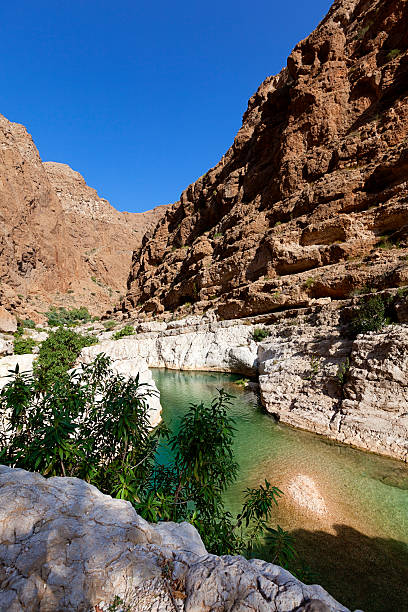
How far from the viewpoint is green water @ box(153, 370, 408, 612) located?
4.18 metres

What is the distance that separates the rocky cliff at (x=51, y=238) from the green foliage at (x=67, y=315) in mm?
2466

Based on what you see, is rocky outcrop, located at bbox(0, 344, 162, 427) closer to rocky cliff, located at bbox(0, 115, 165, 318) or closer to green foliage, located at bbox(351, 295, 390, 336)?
green foliage, located at bbox(351, 295, 390, 336)

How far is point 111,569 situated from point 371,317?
42.7ft

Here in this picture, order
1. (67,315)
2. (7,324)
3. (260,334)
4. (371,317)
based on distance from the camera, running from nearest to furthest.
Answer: (371,317), (260,334), (7,324), (67,315)

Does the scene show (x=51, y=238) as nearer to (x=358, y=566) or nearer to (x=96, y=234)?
(x=96, y=234)

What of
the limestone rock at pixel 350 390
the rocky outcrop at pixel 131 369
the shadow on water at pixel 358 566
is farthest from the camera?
the rocky outcrop at pixel 131 369

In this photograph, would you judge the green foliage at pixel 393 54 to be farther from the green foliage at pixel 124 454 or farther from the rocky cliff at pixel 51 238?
the rocky cliff at pixel 51 238

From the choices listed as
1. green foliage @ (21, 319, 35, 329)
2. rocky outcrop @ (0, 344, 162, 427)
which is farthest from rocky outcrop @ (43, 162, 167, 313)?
rocky outcrop @ (0, 344, 162, 427)

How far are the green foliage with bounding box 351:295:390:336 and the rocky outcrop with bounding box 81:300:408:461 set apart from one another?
66cm

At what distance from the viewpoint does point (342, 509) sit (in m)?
5.84

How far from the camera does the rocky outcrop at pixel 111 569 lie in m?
1.59

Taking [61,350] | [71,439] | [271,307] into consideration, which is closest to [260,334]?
[271,307]

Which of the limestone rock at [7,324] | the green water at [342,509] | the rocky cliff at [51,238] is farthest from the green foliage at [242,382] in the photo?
the rocky cliff at [51,238]

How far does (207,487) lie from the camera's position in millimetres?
3535
